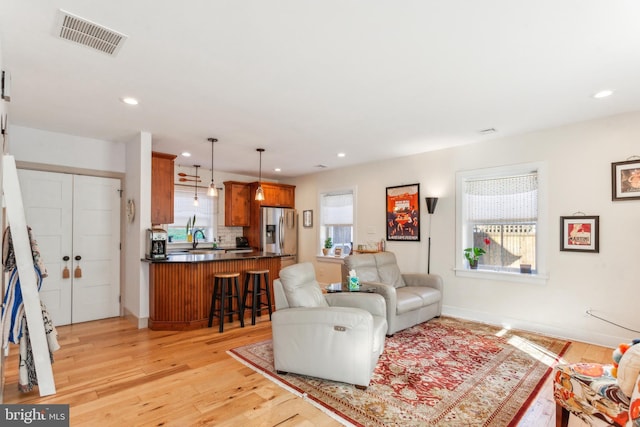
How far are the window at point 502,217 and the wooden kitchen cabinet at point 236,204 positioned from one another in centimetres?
444

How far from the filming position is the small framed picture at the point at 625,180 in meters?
3.44

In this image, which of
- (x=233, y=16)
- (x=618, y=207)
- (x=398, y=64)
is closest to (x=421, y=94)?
(x=398, y=64)

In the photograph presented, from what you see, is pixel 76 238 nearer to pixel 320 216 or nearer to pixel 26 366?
pixel 26 366

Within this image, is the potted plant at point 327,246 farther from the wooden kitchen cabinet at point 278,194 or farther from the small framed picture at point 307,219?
the wooden kitchen cabinet at point 278,194

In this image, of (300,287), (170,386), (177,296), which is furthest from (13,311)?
(300,287)

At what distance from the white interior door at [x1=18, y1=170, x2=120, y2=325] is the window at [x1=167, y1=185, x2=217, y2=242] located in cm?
162

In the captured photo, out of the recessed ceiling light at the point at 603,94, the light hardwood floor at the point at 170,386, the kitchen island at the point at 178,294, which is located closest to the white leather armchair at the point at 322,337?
the light hardwood floor at the point at 170,386

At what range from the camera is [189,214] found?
6.67m

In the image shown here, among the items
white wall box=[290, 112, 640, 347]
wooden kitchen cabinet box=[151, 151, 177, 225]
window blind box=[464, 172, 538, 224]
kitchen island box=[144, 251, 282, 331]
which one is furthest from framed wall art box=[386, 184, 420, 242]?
wooden kitchen cabinet box=[151, 151, 177, 225]

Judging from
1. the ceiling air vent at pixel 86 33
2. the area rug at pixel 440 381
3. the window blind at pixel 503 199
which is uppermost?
the ceiling air vent at pixel 86 33

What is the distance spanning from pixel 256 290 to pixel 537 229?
3.79 metres

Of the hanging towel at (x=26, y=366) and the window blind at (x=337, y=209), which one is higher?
the window blind at (x=337, y=209)

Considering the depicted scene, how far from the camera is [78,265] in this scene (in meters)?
4.47

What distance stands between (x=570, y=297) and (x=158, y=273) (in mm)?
5088
